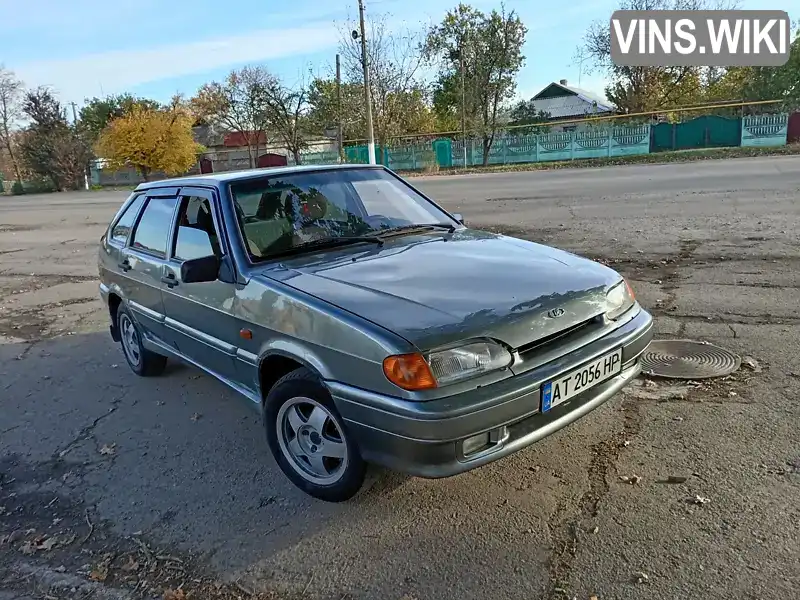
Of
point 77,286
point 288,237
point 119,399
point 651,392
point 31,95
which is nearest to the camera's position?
point 288,237

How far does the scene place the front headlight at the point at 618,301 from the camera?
Answer: 3.30 meters

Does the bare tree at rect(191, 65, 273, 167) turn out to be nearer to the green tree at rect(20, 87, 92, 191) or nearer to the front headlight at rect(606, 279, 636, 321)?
the green tree at rect(20, 87, 92, 191)

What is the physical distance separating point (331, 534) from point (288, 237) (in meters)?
1.74

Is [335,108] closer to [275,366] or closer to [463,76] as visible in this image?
[463,76]

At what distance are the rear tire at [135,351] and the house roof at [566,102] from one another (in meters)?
56.4

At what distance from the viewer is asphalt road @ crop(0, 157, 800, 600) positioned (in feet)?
8.34

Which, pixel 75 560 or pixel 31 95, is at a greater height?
pixel 31 95

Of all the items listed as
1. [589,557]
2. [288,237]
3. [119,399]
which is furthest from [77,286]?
[589,557]

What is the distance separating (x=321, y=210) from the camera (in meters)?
3.99

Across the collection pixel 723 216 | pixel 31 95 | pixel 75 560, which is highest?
pixel 31 95

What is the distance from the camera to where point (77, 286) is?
367 inches

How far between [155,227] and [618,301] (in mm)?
3315

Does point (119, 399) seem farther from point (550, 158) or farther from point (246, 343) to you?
point (550, 158)

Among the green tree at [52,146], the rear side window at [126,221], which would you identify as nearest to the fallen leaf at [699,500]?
the rear side window at [126,221]
